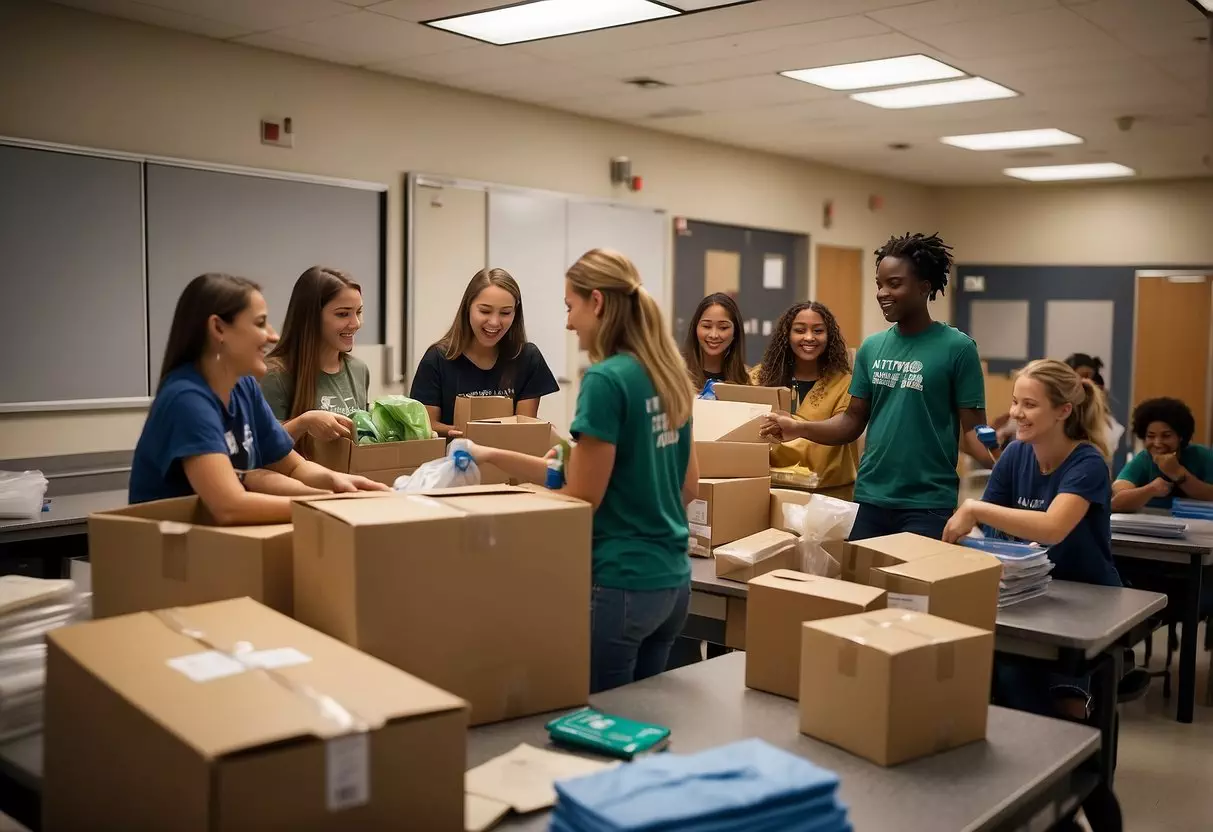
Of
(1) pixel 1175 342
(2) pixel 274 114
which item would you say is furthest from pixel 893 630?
(1) pixel 1175 342

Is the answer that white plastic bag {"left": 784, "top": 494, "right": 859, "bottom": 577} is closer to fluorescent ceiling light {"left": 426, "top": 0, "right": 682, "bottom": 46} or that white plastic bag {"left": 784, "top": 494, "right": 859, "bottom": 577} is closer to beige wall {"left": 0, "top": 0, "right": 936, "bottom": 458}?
fluorescent ceiling light {"left": 426, "top": 0, "right": 682, "bottom": 46}

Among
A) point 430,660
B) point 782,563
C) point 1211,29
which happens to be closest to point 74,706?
point 430,660

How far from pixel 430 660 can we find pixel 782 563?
132cm

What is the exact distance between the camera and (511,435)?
2.72 meters

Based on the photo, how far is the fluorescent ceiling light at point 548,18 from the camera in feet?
13.2

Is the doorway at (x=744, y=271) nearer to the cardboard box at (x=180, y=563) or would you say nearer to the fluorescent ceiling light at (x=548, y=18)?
the fluorescent ceiling light at (x=548, y=18)

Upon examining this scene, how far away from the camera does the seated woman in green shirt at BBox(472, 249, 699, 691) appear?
1.84 m

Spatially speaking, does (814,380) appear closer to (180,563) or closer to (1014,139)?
(180,563)

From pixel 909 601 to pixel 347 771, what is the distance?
129cm

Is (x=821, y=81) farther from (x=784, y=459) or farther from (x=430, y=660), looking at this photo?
(x=430, y=660)

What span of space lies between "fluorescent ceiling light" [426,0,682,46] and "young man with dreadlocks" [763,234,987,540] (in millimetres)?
1544

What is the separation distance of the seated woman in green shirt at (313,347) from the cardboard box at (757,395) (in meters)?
1.20

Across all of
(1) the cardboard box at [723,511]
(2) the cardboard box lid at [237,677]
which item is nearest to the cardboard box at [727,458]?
(1) the cardboard box at [723,511]

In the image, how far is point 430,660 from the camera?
1541mm
